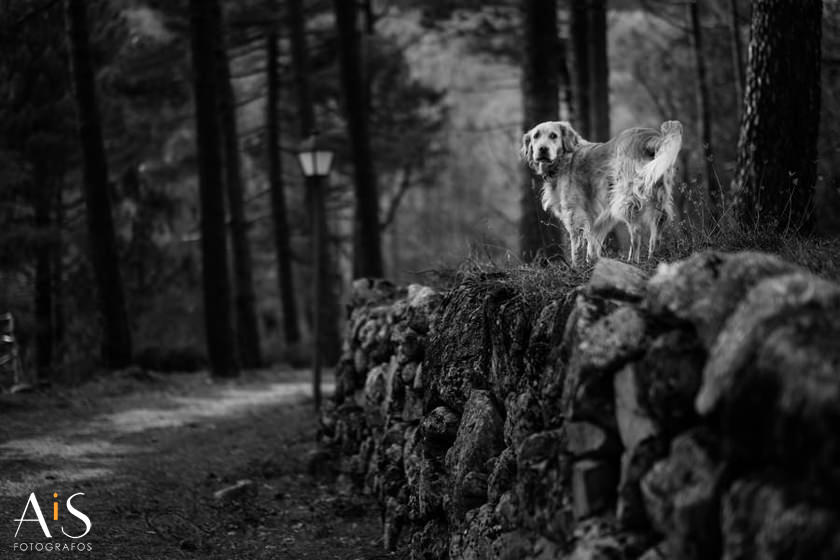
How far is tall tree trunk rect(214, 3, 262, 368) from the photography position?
1842cm

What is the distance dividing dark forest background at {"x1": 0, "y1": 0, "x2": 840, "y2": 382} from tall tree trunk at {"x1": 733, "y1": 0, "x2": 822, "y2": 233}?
1.8 inches

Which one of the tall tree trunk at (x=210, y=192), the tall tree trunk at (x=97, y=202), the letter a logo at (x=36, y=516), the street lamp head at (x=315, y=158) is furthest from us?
the tall tree trunk at (x=210, y=192)

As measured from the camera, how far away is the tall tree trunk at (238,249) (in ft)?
60.4

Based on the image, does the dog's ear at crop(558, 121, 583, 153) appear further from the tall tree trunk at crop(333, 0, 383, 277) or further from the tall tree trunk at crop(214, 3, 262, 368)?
the tall tree trunk at crop(214, 3, 262, 368)

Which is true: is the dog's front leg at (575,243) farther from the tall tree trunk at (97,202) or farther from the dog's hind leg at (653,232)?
the tall tree trunk at (97,202)

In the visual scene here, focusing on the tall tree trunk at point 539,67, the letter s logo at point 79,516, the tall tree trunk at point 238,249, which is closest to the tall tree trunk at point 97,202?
the tall tree trunk at point 238,249

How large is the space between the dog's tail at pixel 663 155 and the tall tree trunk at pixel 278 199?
55.4 feet

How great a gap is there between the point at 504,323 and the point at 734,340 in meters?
2.39

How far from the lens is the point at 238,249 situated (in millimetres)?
18625

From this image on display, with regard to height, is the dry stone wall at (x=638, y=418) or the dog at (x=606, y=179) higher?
the dog at (x=606, y=179)

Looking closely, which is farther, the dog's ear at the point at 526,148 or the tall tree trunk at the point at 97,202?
the tall tree trunk at the point at 97,202

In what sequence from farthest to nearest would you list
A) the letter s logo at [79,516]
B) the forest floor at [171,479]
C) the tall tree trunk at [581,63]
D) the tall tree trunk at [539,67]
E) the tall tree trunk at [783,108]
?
the tall tree trunk at [581,63] → the tall tree trunk at [539,67] → the forest floor at [171,479] → the letter s logo at [79,516] → the tall tree trunk at [783,108]

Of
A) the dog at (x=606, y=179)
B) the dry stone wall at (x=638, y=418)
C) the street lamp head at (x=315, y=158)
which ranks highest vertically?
the street lamp head at (x=315, y=158)

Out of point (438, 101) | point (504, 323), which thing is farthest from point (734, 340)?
point (438, 101)
